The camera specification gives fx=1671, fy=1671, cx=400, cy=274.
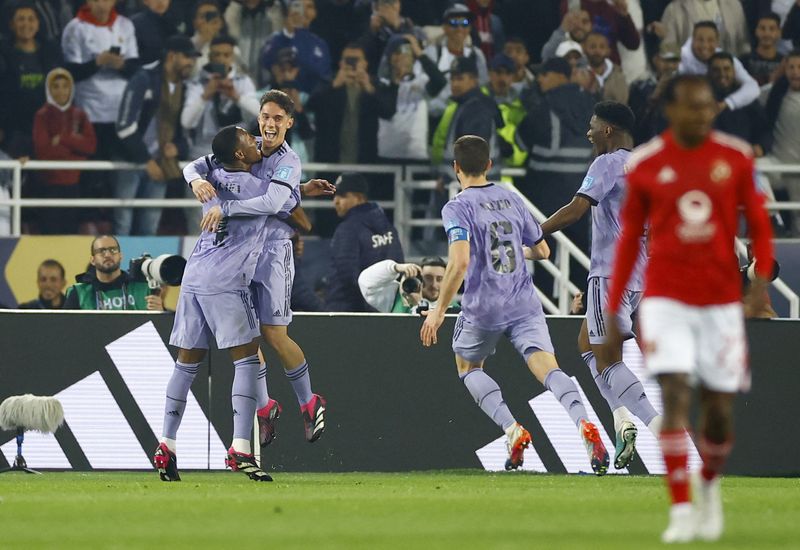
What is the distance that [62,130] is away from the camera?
1697cm

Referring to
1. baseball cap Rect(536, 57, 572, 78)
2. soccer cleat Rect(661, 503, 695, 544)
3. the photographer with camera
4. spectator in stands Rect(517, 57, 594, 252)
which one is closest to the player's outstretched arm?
the photographer with camera

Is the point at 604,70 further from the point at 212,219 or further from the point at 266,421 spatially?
the point at 212,219

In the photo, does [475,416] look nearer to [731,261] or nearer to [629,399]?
[629,399]

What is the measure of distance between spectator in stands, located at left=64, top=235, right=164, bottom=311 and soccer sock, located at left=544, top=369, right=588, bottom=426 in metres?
4.18

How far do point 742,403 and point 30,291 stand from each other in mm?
6804

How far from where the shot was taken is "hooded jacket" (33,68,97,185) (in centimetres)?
1692

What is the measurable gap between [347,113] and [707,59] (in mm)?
4044

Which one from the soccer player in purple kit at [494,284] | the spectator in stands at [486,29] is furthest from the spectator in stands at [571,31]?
the soccer player in purple kit at [494,284]

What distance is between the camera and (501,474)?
13.0m

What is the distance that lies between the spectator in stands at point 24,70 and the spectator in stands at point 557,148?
16.2 ft

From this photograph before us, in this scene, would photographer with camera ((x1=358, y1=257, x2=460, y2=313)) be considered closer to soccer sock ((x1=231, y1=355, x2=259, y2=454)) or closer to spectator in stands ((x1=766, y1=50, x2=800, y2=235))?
soccer sock ((x1=231, y1=355, x2=259, y2=454))

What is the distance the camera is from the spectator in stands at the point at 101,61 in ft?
56.6

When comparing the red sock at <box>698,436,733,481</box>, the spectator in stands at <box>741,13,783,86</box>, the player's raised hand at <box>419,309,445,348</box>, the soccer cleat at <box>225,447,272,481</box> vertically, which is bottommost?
the soccer cleat at <box>225,447,272,481</box>

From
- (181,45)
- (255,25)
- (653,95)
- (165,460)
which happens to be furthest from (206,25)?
(165,460)
